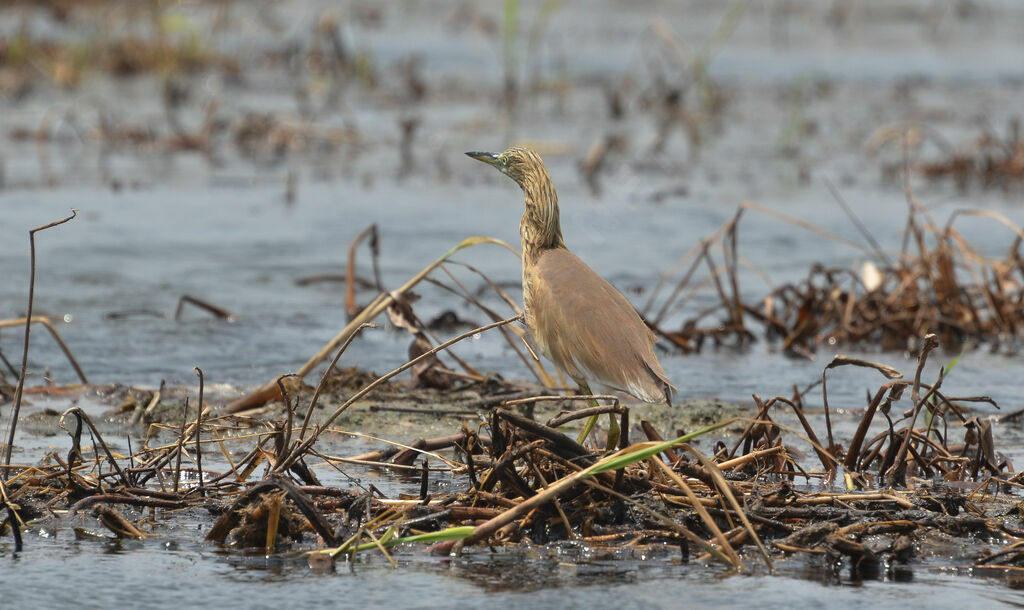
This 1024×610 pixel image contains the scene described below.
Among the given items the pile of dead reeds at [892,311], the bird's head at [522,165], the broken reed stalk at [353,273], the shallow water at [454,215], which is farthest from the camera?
the pile of dead reeds at [892,311]

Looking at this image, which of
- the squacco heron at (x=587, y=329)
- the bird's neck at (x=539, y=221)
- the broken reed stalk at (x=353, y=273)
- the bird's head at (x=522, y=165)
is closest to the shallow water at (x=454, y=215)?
the broken reed stalk at (x=353, y=273)

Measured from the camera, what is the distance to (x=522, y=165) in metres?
4.32

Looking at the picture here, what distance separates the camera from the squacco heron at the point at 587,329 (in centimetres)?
368

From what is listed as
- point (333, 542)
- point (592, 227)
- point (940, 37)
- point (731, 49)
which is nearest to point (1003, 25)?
point (940, 37)

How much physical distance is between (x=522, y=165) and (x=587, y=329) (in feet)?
2.49

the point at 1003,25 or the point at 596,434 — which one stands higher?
the point at 1003,25

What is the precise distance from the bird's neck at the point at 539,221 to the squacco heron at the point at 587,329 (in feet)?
0.13

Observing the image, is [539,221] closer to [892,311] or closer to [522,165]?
[522,165]

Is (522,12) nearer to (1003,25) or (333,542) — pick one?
(1003,25)

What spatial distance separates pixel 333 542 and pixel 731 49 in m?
14.9

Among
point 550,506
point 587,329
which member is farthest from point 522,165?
point 550,506

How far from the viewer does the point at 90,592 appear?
3281 millimetres

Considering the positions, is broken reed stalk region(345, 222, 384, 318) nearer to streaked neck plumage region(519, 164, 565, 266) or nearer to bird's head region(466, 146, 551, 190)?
bird's head region(466, 146, 551, 190)

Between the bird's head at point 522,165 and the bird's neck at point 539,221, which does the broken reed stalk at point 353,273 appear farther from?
the bird's neck at point 539,221
